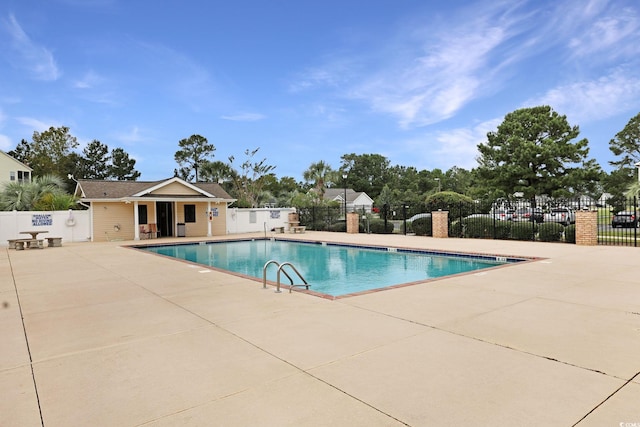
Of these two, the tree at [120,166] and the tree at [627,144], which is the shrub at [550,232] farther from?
the tree at [120,166]

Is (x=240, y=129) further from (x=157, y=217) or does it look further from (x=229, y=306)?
(x=229, y=306)

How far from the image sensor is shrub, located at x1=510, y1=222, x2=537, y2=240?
16.2 metres

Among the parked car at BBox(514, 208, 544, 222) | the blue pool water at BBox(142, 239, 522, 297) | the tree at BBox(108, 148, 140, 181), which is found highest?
the tree at BBox(108, 148, 140, 181)

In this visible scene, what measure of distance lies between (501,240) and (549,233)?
6.10 ft

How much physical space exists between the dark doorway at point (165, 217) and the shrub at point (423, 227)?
14.0m

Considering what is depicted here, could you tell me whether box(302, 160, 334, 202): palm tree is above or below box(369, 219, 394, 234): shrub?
above

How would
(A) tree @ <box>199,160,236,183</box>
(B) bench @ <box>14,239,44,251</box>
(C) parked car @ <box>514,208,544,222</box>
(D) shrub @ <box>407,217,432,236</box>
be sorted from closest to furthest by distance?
1. (B) bench @ <box>14,239,44,251</box>
2. (C) parked car @ <box>514,208,544,222</box>
3. (D) shrub @ <box>407,217,432,236</box>
4. (A) tree @ <box>199,160,236,183</box>

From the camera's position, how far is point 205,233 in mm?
23578

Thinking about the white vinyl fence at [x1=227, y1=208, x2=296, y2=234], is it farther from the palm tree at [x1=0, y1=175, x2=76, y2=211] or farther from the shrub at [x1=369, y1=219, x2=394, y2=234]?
the palm tree at [x1=0, y1=175, x2=76, y2=211]

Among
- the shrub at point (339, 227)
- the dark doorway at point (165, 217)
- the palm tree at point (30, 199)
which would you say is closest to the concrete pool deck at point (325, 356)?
the palm tree at point (30, 199)

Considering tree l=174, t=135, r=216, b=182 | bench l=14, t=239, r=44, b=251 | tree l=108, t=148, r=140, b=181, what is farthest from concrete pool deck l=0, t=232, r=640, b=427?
tree l=108, t=148, r=140, b=181

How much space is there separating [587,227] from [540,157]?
734 inches

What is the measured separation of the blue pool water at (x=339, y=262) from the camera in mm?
9766

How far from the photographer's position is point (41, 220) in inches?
742
